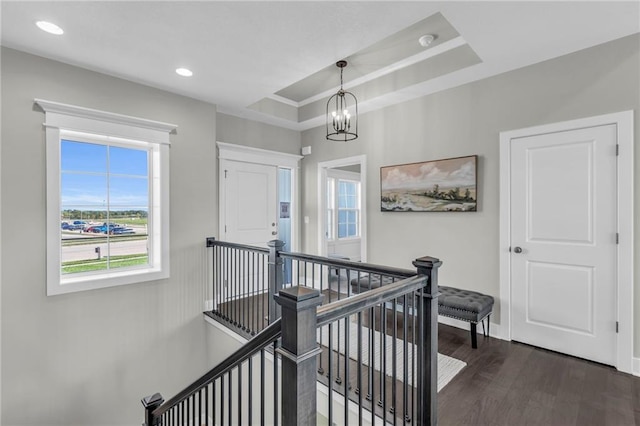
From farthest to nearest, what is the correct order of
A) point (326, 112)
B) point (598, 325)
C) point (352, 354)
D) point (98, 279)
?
point (326, 112) → point (98, 279) → point (352, 354) → point (598, 325)

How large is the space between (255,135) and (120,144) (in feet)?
6.24

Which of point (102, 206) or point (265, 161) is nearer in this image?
point (102, 206)

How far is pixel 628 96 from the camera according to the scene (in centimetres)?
254

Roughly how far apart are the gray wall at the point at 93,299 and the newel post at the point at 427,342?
2773mm

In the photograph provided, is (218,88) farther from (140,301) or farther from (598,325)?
(598,325)

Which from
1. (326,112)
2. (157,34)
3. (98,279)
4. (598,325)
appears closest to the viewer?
Result: (157,34)

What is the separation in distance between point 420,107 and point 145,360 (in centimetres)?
443

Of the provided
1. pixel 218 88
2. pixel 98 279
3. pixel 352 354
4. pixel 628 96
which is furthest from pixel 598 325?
pixel 98 279

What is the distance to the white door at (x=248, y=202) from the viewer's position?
4.48 metres

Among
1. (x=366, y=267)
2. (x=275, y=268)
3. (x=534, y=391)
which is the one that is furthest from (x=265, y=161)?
(x=534, y=391)

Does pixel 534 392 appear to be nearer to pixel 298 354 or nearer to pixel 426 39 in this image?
pixel 298 354

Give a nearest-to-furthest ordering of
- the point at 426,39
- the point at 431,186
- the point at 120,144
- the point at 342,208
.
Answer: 1. the point at 426,39
2. the point at 120,144
3. the point at 431,186
4. the point at 342,208

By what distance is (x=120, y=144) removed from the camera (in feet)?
11.1

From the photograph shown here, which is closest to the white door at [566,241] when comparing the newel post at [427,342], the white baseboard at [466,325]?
the white baseboard at [466,325]
